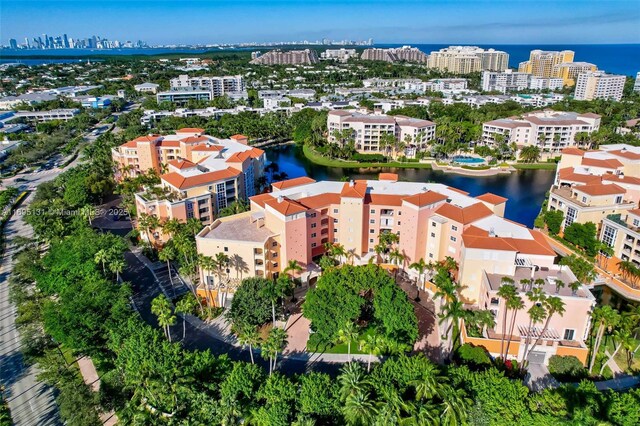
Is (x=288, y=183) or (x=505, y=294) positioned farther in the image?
(x=288, y=183)

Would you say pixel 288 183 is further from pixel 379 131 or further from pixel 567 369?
pixel 379 131

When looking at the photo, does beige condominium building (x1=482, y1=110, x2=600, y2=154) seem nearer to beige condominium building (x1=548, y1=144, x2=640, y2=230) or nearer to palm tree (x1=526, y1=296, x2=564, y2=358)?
beige condominium building (x1=548, y1=144, x2=640, y2=230)

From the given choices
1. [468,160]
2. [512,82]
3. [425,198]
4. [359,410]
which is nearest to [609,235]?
[425,198]

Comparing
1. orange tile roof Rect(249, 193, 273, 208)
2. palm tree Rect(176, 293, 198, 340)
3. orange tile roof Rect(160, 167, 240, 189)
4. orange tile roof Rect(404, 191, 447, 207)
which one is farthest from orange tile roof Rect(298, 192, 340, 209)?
orange tile roof Rect(160, 167, 240, 189)

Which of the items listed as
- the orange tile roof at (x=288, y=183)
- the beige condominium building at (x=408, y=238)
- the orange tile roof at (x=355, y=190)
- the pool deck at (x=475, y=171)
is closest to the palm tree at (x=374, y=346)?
the beige condominium building at (x=408, y=238)

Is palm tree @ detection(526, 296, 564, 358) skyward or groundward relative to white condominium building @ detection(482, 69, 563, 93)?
groundward

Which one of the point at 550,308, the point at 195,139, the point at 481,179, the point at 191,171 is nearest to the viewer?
the point at 550,308

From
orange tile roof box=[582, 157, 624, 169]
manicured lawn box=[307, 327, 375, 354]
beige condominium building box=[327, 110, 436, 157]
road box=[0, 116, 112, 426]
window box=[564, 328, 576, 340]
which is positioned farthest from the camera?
beige condominium building box=[327, 110, 436, 157]
